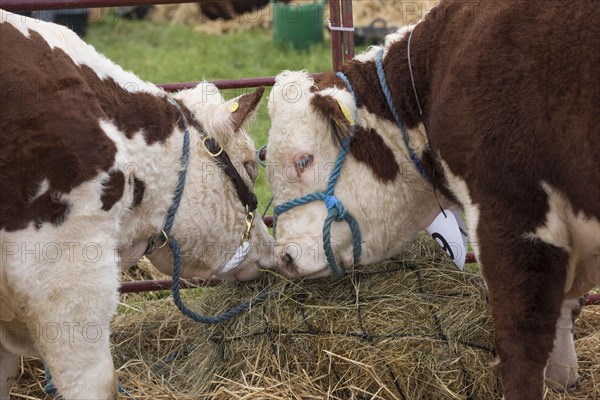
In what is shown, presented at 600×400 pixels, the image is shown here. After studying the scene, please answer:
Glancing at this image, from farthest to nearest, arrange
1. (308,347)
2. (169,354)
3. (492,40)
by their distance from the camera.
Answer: (169,354) → (308,347) → (492,40)

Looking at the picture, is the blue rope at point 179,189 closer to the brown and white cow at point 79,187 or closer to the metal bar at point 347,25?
the brown and white cow at point 79,187

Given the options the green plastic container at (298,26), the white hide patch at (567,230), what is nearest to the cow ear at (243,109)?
the white hide patch at (567,230)

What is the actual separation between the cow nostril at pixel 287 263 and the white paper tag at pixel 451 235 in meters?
0.67

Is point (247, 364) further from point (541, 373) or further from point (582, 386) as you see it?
point (582, 386)

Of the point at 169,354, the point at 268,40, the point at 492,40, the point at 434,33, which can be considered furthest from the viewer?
the point at 268,40

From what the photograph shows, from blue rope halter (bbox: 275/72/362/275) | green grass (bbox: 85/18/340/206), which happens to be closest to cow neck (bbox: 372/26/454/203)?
blue rope halter (bbox: 275/72/362/275)

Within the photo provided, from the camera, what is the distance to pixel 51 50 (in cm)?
330

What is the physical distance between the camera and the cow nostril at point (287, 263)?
388cm

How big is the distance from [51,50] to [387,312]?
5.53 ft

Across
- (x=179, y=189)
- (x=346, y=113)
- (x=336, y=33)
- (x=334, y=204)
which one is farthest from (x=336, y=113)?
(x=336, y=33)

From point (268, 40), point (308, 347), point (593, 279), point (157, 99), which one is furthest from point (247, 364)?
point (268, 40)

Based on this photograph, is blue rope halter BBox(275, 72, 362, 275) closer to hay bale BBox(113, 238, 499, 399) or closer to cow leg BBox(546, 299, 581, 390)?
hay bale BBox(113, 238, 499, 399)

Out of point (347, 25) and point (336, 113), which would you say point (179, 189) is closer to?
point (336, 113)

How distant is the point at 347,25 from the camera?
4695mm
